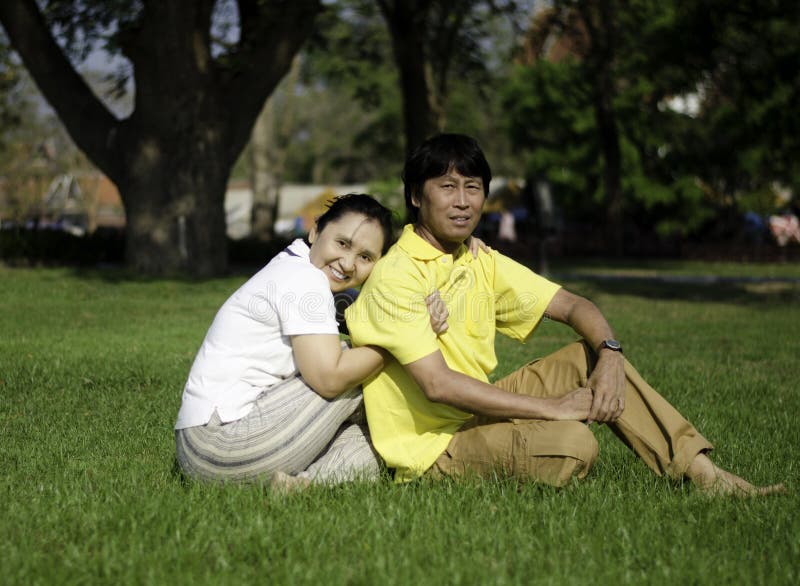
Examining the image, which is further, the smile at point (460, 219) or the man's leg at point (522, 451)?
the smile at point (460, 219)

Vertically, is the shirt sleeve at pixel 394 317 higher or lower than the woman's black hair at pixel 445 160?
lower

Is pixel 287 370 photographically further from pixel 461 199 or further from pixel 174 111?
pixel 174 111

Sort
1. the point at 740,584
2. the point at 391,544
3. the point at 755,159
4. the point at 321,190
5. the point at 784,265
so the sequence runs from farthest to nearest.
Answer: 1. the point at 321,190
2. the point at 755,159
3. the point at 784,265
4. the point at 391,544
5. the point at 740,584

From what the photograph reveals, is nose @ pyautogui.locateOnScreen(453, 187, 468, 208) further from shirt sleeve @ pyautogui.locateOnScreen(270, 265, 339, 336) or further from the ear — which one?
shirt sleeve @ pyautogui.locateOnScreen(270, 265, 339, 336)

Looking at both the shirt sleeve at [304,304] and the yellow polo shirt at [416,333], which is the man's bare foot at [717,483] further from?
the shirt sleeve at [304,304]

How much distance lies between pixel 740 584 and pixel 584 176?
1774 inches

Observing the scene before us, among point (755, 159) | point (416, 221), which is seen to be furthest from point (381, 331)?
point (755, 159)

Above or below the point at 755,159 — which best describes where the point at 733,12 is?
above

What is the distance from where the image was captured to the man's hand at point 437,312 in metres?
4.36

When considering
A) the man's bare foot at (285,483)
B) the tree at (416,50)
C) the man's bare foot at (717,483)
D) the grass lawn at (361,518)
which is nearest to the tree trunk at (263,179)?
the tree at (416,50)

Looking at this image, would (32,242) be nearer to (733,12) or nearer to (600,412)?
(733,12)

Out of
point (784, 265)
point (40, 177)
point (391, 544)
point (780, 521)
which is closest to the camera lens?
point (391, 544)

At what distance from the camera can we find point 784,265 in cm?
3350

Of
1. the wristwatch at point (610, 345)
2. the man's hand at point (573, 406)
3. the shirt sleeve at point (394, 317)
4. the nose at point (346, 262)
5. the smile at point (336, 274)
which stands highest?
the nose at point (346, 262)
